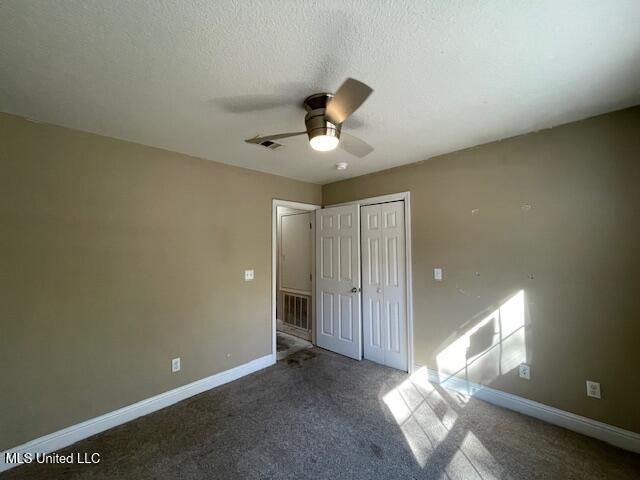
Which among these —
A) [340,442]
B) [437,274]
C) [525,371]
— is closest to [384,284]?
[437,274]

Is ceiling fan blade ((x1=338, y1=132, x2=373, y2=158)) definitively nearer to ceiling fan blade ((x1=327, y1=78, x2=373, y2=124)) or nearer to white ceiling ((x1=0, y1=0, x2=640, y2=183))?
ceiling fan blade ((x1=327, y1=78, x2=373, y2=124))

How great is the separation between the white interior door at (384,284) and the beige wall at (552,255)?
0.97 feet

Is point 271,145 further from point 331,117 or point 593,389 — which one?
point 593,389

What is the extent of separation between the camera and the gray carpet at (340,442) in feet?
5.78

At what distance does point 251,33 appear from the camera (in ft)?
Result: 4.11

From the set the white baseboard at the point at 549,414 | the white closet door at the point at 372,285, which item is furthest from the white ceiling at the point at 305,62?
the white baseboard at the point at 549,414

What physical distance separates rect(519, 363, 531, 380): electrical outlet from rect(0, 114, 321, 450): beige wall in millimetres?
2738

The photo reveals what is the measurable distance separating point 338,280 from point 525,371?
85.4 inches

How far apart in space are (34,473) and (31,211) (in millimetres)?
1770

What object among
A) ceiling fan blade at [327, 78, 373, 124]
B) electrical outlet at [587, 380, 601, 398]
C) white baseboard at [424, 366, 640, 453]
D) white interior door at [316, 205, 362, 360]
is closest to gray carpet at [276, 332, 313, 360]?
white interior door at [316, 205, 362, 360]

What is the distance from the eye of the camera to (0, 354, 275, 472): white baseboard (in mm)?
1916

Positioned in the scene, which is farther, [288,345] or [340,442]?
[288,345]

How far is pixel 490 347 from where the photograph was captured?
2535 mm

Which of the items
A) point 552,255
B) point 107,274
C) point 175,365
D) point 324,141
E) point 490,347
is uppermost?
point 324,141
